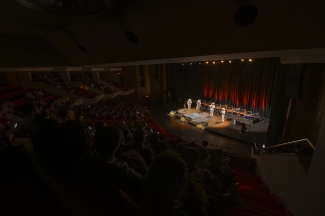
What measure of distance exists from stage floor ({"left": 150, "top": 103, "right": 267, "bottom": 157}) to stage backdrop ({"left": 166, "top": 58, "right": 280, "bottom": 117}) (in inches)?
97.3

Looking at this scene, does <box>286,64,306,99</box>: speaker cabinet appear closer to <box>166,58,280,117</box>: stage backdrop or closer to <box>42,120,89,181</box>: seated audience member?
<box>166,58,280,117</box>: stage backdrop

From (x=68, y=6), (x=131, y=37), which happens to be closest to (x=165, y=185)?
(x=131, y=37)

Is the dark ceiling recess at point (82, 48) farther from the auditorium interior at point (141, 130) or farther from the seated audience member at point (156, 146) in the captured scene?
the seated audience member at point (156, 146)

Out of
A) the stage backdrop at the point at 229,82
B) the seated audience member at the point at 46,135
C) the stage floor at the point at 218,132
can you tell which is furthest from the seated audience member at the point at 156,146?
the stage backdrop at the point at 229,82

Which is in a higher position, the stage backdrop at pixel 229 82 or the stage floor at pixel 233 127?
the stage backdrop at pixel 229 82

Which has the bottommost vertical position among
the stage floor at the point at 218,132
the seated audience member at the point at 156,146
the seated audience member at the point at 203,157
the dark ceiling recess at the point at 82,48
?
the stage floor at the point at 218,132

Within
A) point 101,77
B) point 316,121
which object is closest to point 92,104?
point 101,77

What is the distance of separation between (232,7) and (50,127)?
85.4 inches

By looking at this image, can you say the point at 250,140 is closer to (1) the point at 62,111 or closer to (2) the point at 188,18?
(2) the point at 188,18

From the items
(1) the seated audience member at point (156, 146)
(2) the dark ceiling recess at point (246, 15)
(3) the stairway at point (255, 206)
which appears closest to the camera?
(2) the dark ceiling recess at point (246, 15)

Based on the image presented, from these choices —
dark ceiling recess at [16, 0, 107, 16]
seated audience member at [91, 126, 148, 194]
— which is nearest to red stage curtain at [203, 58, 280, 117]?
dark ceiling recess at [16, 0, 107, 16]

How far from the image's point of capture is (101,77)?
57.0ft

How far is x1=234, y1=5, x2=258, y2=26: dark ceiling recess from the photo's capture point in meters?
1.45

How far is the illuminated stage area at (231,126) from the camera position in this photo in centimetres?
776
